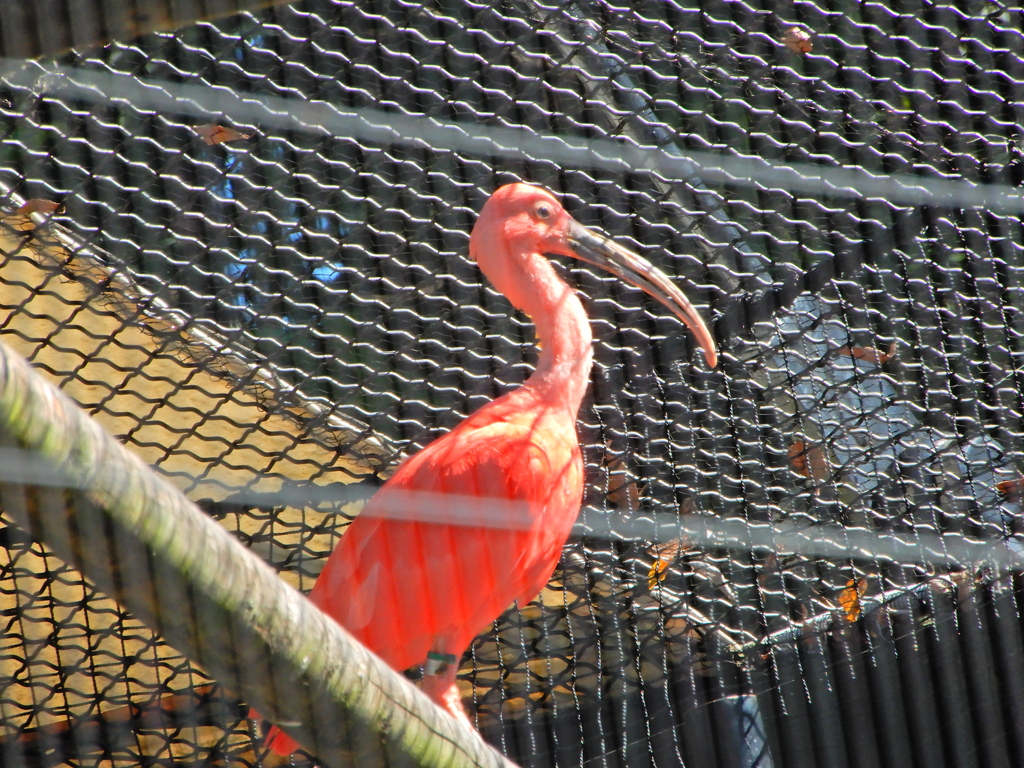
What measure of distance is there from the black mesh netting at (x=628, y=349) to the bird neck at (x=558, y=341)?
144 mm

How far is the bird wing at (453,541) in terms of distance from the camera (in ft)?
4.84

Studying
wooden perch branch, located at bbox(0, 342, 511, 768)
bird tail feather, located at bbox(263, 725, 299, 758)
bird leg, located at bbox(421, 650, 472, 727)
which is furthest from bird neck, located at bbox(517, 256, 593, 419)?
wooden perch branch, located at bbox(0, 342, 511, 768)

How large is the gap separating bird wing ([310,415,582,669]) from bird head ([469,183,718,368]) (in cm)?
33

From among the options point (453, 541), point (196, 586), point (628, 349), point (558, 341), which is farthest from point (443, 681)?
point (196, 586)

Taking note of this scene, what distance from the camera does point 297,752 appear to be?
5.41 feet

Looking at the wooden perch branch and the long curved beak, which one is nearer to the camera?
the wooden perch branch

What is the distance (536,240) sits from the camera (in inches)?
66.9

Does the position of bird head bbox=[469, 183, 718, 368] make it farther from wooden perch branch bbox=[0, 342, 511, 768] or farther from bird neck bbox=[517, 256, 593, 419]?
wooden perch branch bbox=[0, 342, 511, 768]

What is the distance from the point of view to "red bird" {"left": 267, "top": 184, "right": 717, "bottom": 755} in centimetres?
148

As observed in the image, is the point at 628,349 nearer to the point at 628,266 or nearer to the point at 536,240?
the point at 628,266

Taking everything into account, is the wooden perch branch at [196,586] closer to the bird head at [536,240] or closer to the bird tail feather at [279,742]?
the bird tail feather at [279,742]

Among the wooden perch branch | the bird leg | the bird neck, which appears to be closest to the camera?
the wooden perch branch

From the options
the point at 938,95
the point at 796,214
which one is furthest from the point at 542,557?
the point at 938,95

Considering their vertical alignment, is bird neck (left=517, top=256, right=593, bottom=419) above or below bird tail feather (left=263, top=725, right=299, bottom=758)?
above
